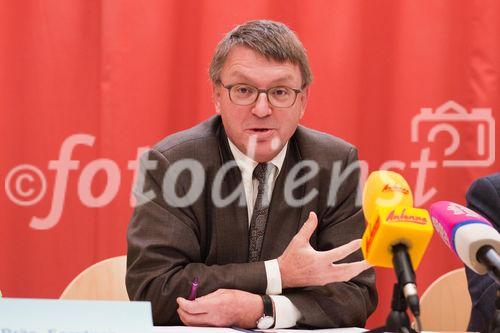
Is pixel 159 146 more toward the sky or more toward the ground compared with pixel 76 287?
more toward the sky

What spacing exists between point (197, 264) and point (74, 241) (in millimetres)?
1242

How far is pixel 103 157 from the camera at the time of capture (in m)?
3.16

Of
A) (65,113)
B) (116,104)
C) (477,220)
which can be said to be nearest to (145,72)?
(116,104)

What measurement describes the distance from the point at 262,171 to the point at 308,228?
293 mm

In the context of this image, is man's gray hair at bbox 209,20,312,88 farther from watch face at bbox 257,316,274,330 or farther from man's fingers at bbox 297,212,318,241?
watch face at bbox 257,316,274,330

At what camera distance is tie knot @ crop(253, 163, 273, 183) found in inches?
91.0

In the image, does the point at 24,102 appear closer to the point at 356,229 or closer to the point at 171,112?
the point at 171,112

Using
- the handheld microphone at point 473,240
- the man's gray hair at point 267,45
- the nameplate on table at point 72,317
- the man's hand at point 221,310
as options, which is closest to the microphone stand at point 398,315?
the handheld microphone at point 473,240

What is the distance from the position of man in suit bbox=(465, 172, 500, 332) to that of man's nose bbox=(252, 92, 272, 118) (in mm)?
666

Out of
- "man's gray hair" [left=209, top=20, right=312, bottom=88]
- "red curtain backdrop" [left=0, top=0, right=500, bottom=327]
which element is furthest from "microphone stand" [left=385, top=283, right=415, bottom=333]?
"red curtain backdrop" [left=0, top=0, right=500, bottom=327]

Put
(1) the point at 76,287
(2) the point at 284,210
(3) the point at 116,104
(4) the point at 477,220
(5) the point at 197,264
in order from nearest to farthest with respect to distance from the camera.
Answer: (4) the point at 477,220 → (5) the point at 197,264 → (2) the point at 284,210 → (1) the point at 76,287 → (3) the point at 116,104

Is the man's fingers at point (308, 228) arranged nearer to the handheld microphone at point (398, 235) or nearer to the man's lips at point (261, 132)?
the man's lips at point (261, 132)

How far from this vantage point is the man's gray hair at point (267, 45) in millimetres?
2258

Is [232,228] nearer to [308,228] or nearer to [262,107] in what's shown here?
[308,228]
